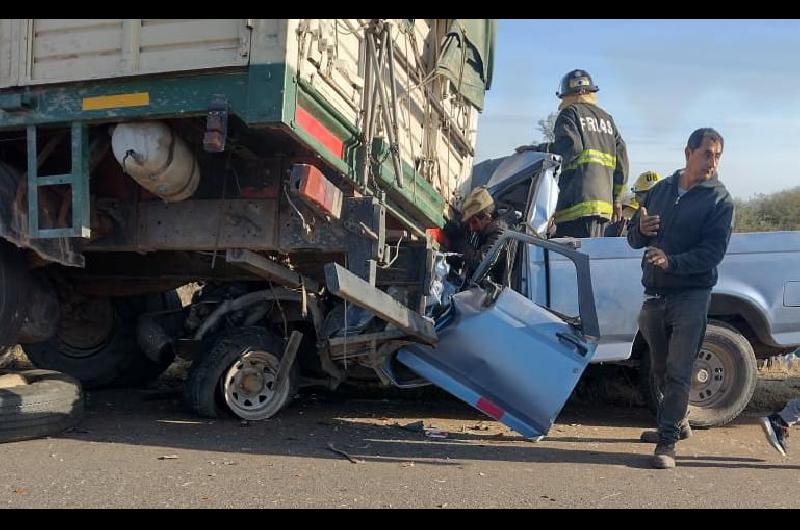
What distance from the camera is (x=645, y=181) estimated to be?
928 cm

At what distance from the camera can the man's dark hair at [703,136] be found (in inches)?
179

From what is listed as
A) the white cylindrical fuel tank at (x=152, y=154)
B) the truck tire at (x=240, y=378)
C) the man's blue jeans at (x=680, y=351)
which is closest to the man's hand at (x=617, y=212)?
the man's blue jeans at (x=680, y=351)

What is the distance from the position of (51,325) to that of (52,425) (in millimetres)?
848

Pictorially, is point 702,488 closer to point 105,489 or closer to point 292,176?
point 292,176

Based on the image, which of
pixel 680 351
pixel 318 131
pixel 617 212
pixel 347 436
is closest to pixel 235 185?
pixel 318 131

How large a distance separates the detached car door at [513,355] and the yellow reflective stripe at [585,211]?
5.22 feet

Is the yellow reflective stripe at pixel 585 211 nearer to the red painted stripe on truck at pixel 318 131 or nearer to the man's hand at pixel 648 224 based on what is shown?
the man's hand at pixel 648 224

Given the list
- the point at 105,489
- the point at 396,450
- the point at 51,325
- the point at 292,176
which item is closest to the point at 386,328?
the point at 396,450

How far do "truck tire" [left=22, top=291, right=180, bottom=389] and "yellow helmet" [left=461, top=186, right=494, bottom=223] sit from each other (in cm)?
253

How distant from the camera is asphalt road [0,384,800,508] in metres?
3.62

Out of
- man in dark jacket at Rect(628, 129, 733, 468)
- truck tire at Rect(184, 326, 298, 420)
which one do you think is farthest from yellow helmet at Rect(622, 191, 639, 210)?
truck tire at Rect(184, 326, 298, 420)

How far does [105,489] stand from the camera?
11.8ft

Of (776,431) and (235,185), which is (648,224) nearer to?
Result: (776,431)

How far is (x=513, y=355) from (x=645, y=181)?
5.25 metres
